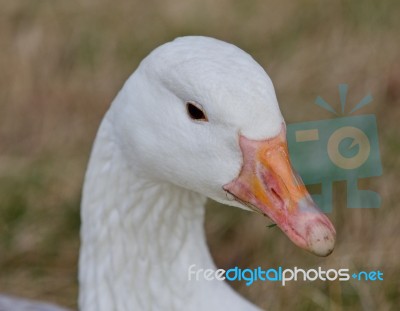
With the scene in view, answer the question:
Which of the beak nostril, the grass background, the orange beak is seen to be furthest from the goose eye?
the grass background

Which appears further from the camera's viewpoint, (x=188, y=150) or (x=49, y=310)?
(x=49, y=310)

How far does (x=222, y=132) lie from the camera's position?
2344 millimetres

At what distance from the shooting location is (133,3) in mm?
5836

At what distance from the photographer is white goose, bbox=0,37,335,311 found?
7.55 ft

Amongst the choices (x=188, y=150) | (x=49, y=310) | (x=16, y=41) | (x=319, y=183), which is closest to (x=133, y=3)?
(x=16, y=41)

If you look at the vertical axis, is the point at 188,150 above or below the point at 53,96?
above

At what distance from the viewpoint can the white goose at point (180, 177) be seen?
2.30 meters

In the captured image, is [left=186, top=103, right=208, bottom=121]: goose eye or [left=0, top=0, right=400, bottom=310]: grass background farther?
[left=0, top=0, right=400, bottom=310]: grass background

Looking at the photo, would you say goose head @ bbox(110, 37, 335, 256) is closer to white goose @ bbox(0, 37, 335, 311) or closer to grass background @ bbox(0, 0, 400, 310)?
white goose @ bbox(0, 37, 335, 311)

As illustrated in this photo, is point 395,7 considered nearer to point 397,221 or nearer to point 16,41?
point 397,221

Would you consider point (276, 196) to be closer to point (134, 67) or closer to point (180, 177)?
point (180, 177)

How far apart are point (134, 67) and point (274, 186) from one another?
307cm

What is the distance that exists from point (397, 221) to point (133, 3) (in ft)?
8.34

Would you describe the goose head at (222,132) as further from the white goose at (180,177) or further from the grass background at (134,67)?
the grass background at (134,67)
